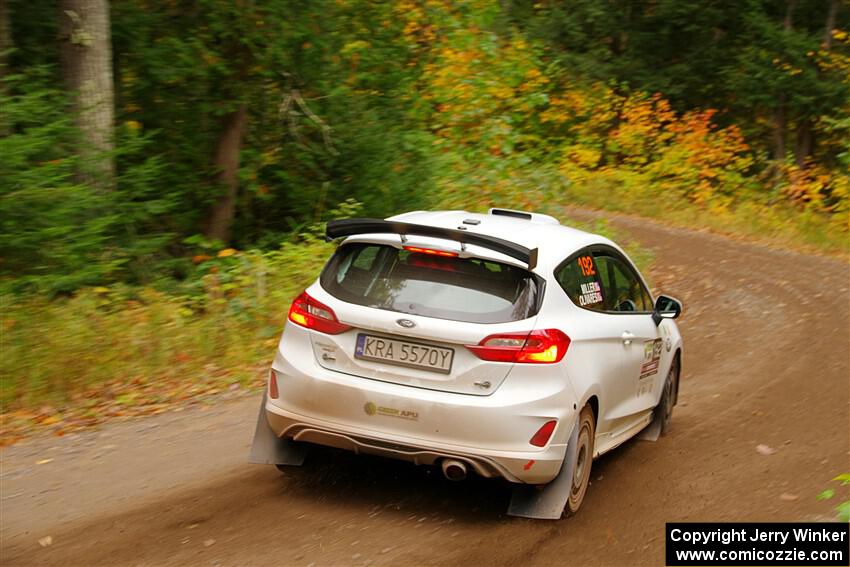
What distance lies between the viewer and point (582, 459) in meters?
6.29

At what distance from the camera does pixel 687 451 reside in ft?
26.7

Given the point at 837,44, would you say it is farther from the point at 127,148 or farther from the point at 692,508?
the point at 692,508

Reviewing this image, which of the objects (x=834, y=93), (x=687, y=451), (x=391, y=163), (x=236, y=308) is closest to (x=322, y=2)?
(x=391, y=163)

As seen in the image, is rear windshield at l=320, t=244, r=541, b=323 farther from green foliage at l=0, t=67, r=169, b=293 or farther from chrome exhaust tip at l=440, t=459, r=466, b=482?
green foliage at l=0, t=67, r=169, b=293

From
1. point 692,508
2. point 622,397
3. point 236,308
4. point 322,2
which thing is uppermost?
point 322,2

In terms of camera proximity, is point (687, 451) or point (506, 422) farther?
point (687, 451)

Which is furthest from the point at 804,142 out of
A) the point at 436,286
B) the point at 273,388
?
the point at 273,388

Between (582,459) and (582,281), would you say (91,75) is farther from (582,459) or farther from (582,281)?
(582,459)

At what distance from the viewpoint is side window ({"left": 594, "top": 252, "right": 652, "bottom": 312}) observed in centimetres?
702

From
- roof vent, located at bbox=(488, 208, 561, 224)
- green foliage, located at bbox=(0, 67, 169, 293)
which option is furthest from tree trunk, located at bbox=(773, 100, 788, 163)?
roof vent, located at bbox=(488, 208, 561, 224)

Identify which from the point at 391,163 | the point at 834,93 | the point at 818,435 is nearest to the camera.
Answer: the point at 818,435

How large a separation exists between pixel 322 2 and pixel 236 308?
4.76m

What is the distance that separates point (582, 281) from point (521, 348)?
3.41 feet

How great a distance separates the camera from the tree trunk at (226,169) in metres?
14.1
